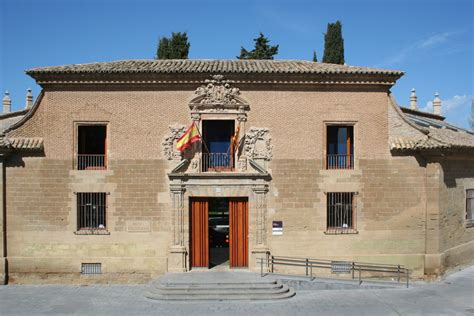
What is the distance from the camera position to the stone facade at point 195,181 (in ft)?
49.8

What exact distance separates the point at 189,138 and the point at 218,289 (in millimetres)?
5331

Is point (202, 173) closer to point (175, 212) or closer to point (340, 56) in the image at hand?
point (175, 212)

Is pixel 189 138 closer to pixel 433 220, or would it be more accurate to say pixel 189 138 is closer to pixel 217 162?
pixel 217 162

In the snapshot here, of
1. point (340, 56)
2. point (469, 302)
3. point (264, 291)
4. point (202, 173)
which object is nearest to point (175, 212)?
point (202, 173)

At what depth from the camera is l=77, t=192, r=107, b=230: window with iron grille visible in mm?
15406

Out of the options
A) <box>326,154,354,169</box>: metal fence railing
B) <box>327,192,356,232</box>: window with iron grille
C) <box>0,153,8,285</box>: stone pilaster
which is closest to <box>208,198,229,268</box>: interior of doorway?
<box>327,192,356,232</box>: window with iron grille

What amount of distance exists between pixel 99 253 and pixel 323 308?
823 cm

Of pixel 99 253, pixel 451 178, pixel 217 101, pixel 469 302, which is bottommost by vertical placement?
pixel 469 302

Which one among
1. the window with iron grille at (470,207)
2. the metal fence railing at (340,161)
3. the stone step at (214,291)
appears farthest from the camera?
the window with iron grille at (470,207)

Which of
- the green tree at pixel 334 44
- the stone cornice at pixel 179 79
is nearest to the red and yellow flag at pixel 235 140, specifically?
the stone cornice at pixel 179 79

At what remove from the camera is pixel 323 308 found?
12.4m

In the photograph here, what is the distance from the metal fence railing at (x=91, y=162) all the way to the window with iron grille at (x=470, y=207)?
15.0 metres

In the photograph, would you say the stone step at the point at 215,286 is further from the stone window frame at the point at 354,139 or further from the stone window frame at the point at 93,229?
the stone window frame at the point at 354,139

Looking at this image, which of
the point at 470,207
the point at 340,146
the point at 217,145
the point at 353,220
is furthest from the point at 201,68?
the point at 470,207
